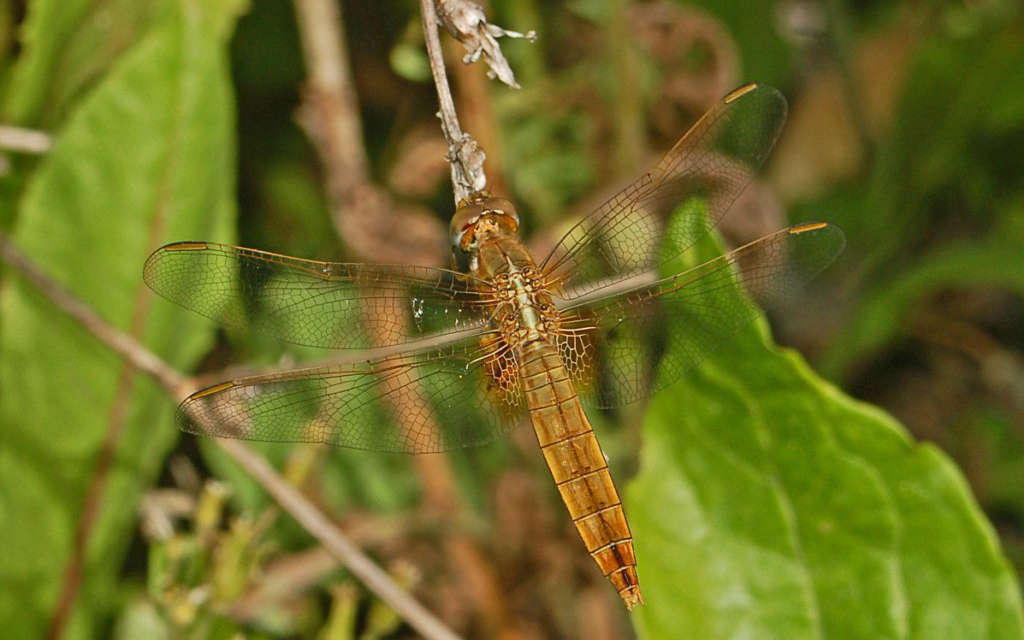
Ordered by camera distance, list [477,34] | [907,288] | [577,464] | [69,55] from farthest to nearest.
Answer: [907,288], [69,55], [577,464], [477,34]

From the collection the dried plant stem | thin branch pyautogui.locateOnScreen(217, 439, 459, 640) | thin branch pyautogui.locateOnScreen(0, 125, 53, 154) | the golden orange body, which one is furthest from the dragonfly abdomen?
thin branch pyautogui.locateOnScreen(0, 125, 53, 154)

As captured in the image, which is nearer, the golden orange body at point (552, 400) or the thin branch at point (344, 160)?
the golden orange body at point (552, 400)

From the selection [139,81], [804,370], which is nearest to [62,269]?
[139,81]

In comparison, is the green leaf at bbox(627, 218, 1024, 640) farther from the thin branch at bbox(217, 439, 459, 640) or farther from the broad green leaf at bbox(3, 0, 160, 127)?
the broad green leaf at bbox(3, 0, 160, 127)

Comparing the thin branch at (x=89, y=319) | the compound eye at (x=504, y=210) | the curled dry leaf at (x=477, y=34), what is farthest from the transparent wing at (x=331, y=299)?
the curled dry leaf at (x=477, y=34)

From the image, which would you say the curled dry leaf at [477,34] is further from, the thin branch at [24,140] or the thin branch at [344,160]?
the thin branch at [24,140]

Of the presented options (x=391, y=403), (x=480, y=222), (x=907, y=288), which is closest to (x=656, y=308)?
(x=480, y=222)

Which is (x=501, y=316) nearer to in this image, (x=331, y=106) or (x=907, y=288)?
(x=331, y=106)
